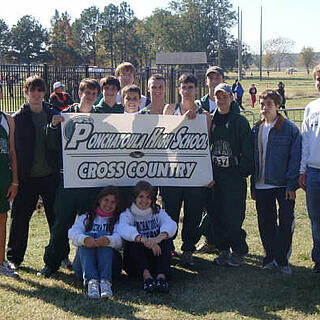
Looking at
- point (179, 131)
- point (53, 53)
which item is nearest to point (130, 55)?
point (53, 53)

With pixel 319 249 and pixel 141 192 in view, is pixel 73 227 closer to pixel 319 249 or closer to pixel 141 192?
pixel 141 192

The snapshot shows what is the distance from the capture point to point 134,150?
554cm

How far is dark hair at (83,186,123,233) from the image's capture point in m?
5.27

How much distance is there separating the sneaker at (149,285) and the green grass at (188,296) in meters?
0.07

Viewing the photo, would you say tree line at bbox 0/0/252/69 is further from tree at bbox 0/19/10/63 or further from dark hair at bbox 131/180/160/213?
dark hair at bbox 131/180/160/213

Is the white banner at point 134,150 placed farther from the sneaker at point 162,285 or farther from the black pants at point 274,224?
the sneaker at point 162,285

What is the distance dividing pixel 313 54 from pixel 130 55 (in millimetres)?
41903

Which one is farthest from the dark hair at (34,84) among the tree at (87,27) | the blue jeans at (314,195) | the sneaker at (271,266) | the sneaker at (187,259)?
the tree at (87,27)

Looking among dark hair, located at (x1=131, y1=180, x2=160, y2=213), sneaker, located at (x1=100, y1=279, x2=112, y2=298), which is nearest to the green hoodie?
dark hair, located at (x1=131, y1=180, x2=160, y2=213)

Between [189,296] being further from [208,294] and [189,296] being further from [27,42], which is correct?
[27,42]

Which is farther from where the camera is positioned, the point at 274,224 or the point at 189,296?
the point at 274,224

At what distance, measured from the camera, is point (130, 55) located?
8150 centimetres

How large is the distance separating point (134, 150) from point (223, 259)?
166cm

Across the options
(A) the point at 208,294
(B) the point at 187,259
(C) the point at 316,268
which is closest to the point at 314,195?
(C) the point at 316,268
